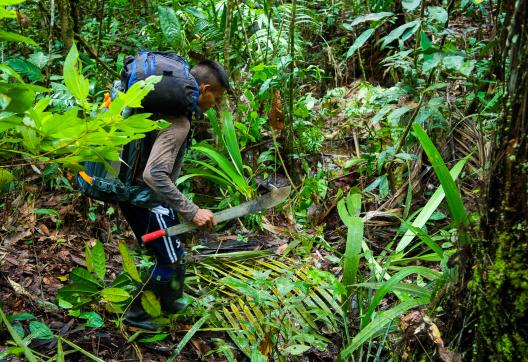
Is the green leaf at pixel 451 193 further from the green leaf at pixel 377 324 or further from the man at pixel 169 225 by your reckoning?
the man at pixel 169 225

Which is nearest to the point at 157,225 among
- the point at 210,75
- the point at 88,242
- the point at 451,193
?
the point at 210,75

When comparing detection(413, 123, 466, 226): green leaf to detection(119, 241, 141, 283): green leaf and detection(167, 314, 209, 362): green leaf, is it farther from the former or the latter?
detection(119, 241, 141, 283): green leaf

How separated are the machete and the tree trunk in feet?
5.42

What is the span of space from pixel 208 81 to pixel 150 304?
54.2 inches

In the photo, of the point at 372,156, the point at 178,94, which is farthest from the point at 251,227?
the point at 178,94

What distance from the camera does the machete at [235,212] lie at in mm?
3385

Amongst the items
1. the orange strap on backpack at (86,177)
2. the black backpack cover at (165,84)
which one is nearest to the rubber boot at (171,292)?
the orange strap on backpack at (86,177)

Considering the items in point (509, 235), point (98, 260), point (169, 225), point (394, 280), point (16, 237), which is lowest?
point (16, 237)

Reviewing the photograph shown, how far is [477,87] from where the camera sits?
435 centimetres

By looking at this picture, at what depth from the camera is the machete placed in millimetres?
3385

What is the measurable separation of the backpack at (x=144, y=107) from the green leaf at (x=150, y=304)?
0.53 m

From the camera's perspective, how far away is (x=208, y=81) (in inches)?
139

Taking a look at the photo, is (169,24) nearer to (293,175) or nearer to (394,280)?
(293,175)

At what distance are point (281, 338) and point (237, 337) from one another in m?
0.25
